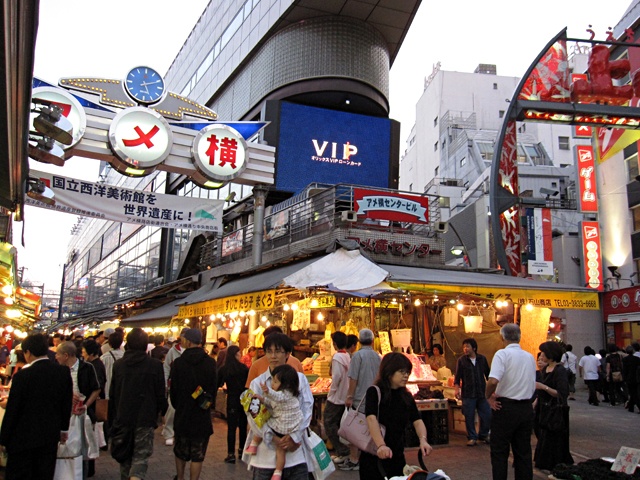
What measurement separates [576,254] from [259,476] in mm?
24922

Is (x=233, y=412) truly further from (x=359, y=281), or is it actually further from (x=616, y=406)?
(x=616, y=406)

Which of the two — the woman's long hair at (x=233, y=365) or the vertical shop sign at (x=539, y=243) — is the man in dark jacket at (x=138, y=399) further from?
the vertical shop sign at (x=539, y=243)

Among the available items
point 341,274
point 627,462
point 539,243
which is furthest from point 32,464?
point 539,243

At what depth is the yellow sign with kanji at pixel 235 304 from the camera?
1019 centimetres

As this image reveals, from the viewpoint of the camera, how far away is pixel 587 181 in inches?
943

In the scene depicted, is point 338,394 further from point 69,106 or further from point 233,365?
point 69,106

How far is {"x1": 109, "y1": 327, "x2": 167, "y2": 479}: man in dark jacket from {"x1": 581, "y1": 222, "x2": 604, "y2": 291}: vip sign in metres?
21.7

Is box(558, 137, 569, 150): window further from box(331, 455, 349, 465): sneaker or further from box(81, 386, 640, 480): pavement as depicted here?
box(331, 455, 349, 465): sneaker

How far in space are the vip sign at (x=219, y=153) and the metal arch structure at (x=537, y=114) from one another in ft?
24.2

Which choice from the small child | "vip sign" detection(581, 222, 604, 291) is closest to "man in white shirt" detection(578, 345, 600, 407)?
"vip sign" detection(581, 222, 604, 291)

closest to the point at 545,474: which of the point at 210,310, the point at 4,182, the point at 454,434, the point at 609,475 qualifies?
the point at 609,475

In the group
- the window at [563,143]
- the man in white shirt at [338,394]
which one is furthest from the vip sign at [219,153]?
the window at [563,143]

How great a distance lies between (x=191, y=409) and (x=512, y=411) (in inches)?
137

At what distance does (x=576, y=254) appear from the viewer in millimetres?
26000
